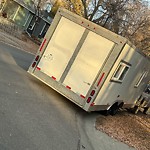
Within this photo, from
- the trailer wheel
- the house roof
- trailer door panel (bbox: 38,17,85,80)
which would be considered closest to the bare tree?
the house roof

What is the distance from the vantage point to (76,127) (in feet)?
36.7

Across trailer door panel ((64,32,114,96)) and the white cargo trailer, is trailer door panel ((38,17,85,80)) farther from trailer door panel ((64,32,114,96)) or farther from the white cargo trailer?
trailer door panel ((64,32,114,96))

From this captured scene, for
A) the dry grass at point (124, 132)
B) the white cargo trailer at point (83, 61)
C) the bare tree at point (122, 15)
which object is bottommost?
the dry grass at point (124, 132)

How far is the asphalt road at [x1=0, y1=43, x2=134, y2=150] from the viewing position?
7941mm

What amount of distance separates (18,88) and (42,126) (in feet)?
9.84

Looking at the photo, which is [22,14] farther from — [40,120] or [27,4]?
[40,120]

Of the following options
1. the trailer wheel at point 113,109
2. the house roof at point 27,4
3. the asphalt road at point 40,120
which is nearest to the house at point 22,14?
the house roof at point 27,4

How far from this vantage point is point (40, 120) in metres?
9.76

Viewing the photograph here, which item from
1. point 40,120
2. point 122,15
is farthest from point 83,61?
point 122,15

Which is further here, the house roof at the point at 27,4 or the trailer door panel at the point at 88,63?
the house roof at the point at 27,4

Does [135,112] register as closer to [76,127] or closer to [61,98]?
[61,98]

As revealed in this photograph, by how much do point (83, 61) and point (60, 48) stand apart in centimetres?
112

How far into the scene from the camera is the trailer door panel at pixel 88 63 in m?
12.9

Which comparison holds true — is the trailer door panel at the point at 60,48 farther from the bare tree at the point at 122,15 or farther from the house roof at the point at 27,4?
the house roof at the point at 27,4
